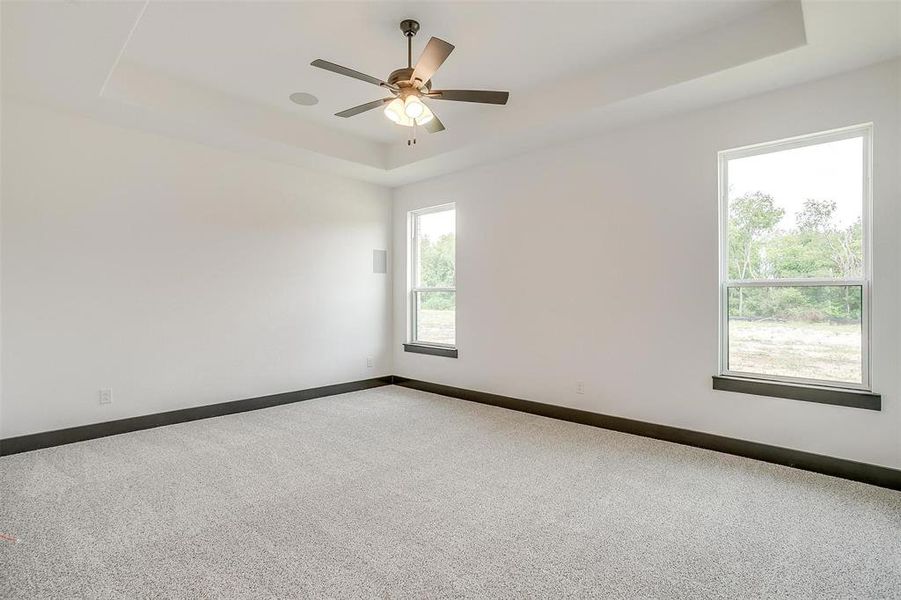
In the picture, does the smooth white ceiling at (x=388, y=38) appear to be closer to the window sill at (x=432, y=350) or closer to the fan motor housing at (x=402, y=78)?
the fan motor housing at (x=402, y=78)

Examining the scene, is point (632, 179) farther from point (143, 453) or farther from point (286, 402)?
point (143, 453)

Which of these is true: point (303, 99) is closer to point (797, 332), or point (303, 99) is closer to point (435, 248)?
point (435, 248)

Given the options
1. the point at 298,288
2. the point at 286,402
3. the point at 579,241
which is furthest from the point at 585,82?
the point at 286,402

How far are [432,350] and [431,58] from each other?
3.76 m

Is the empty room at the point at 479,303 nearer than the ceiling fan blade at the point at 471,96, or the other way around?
the empty room at the point at 479,303

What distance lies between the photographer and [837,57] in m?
2.87

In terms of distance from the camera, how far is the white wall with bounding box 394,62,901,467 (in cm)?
296

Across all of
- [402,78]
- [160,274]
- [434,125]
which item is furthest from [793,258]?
[160,274]

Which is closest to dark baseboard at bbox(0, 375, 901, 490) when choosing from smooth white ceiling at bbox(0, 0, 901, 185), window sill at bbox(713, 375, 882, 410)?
window sill at bbox(713, 375, 882, 410)

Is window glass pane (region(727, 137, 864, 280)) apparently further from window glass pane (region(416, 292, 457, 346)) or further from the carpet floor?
window glass pane (region(416, 292, 457, 346))

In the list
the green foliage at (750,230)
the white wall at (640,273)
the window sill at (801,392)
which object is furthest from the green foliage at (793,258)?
the window sill at (801,392)

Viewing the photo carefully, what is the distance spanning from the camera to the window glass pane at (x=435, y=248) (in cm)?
573

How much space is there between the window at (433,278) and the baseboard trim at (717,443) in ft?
3.08

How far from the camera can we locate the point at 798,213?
331 centimetres
